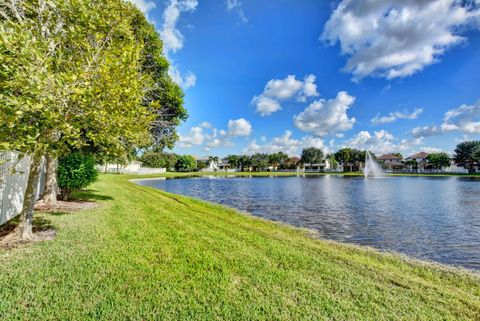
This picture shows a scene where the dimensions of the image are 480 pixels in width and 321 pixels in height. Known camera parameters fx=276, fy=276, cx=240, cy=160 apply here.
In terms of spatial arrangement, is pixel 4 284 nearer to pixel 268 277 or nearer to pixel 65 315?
pixel 65 315

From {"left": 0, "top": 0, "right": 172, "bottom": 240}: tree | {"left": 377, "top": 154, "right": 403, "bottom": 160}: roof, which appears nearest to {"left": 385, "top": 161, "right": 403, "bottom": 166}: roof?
{"left": 377, "top": 154, "right": 403, "bottom": 160}: roof

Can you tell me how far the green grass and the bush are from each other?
5.80m

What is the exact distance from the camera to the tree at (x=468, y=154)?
86.6 metres

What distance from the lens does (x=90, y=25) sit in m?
6.23

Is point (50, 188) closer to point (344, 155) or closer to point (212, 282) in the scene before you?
point (212, 282)

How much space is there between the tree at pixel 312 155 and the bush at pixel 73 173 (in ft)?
378

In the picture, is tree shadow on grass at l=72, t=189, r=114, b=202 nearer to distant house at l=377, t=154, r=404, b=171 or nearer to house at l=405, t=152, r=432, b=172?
house at l=405, t=152, r=432, b=172

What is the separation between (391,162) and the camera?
420ft

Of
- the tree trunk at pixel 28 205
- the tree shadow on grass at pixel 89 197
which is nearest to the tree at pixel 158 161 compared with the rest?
the tree shadow on grass at pixel 89 197

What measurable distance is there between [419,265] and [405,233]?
4.94 m

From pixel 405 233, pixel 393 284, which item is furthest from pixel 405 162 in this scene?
pixel 393 284

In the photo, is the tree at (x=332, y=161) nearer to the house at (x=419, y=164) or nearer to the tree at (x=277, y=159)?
the tree at (x=277, y=159)

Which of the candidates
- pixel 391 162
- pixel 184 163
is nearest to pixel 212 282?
pixel 184 163

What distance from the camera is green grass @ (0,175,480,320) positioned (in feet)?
13.8
